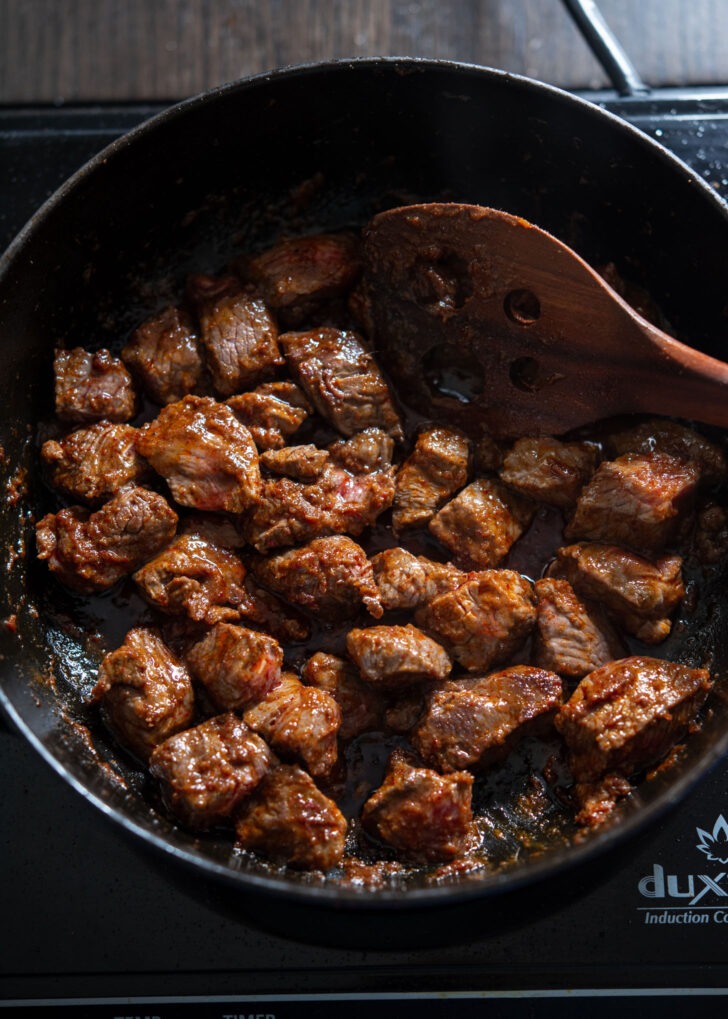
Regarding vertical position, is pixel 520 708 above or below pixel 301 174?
below

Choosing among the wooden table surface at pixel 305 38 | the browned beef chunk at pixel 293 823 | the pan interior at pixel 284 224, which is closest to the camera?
the browned beef chunk at pixel 293 823

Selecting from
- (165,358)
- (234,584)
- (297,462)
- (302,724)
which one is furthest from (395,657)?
(165,358)

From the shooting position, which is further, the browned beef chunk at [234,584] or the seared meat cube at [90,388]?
the seared meat cube at [90,388]

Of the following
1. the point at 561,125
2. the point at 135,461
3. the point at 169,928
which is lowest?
the point at 169,928

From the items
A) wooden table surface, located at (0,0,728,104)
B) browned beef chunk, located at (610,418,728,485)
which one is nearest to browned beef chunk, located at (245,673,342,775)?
browned beef chunk, located at (610,418,728,485)

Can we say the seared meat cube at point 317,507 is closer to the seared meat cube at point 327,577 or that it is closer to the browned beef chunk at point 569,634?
the seared meat cube at point 327,577

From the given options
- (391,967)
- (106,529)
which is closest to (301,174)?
(106,529)

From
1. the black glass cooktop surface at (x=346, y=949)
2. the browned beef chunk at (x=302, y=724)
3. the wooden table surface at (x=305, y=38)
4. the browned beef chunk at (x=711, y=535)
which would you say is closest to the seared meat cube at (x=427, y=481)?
the browned beef chunk at (x=302, y=724)

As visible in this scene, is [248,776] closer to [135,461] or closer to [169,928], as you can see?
[169,928]
